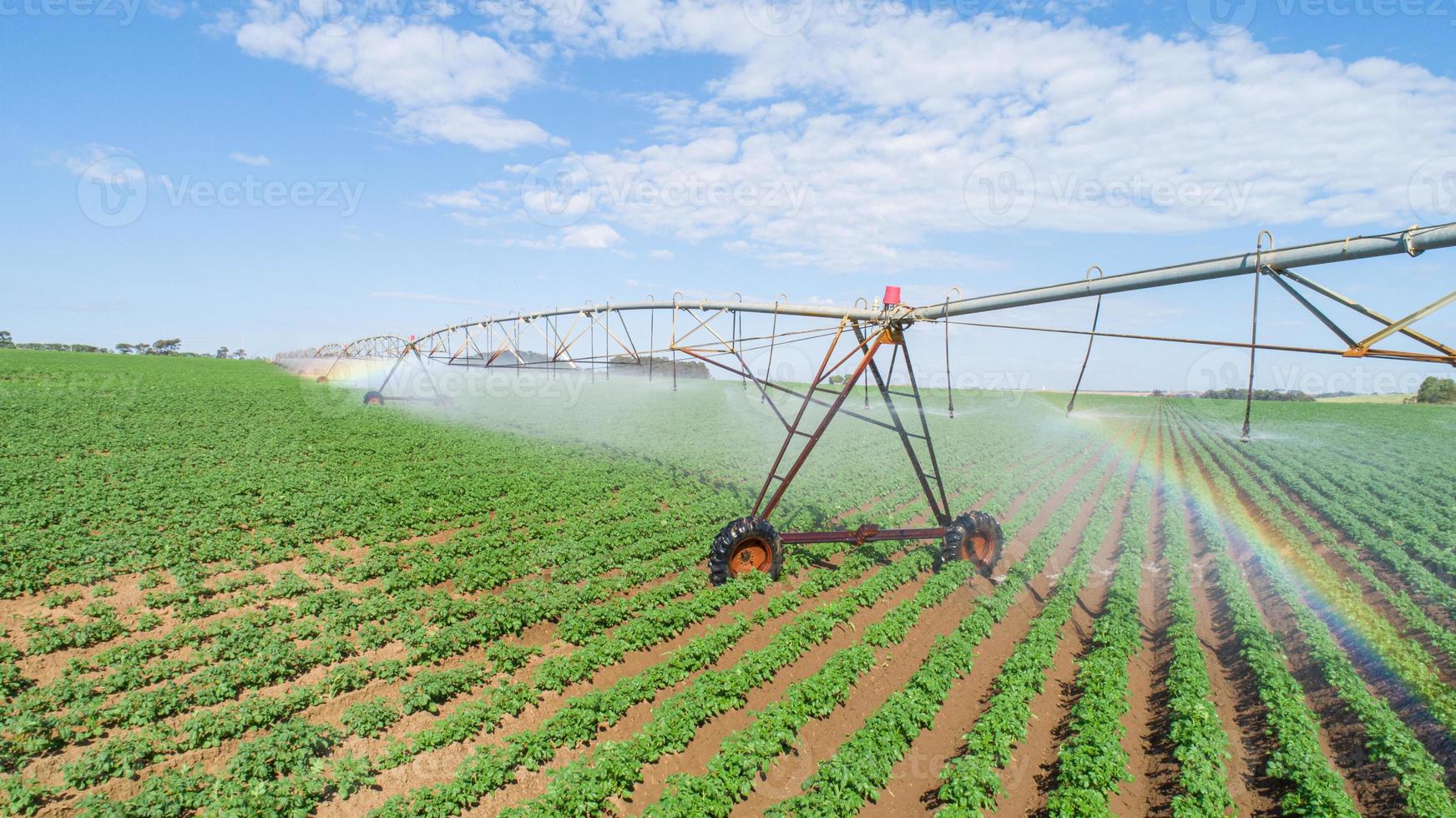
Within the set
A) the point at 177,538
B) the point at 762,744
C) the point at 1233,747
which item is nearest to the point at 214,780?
the point at 762,744

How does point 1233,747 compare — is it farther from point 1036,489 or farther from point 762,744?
point 1036,489

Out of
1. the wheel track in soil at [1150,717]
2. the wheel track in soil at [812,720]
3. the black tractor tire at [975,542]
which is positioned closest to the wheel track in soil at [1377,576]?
the wheel track in soil at [1150,717]

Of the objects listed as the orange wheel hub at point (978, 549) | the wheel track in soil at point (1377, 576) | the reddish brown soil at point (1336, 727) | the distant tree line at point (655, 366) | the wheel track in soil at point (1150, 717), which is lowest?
the wheel track in soil at point (1150, 717)

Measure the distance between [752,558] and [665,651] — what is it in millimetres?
2871

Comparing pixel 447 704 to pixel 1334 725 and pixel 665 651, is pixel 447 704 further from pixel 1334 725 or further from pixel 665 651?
pixel 1334 725

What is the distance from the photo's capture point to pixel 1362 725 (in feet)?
25.6

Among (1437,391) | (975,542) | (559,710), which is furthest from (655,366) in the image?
(1437,391)

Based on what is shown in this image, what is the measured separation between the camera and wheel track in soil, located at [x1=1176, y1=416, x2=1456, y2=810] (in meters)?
6.81

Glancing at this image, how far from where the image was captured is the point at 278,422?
95.9 ft

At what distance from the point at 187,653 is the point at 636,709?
6.54 m

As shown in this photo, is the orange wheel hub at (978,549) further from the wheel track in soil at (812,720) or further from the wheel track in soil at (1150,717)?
the wheel track in soil at (1150,717)

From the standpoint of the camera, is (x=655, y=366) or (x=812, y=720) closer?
(x=812, y=720)

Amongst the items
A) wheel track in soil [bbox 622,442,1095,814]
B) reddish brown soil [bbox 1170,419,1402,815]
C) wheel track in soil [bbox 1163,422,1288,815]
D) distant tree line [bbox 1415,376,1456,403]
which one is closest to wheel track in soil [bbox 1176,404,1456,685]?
reddish brown soil [bbox 1170,419,1402,815]

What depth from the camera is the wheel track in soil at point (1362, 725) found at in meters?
6.81
